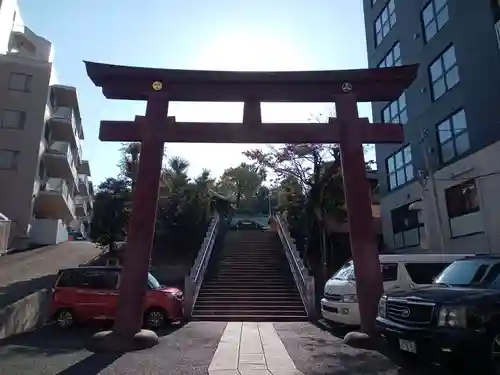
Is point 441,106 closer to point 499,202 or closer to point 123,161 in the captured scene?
point 499,202

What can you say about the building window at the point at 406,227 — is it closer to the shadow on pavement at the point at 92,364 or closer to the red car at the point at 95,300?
the red car at the point at 95,300

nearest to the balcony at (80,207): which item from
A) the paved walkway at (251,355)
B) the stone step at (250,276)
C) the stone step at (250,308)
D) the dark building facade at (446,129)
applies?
the stone step at (250,276)

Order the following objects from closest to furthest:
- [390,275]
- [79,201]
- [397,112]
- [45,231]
A: 1. [390,275]
2. [397,112]
3. [45,231]
4. [79,201]

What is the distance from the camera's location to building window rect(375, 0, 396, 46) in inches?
896

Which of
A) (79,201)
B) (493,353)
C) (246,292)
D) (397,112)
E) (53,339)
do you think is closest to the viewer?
(493,353)

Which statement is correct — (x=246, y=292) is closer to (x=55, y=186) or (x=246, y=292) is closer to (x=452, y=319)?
(x=452, y=319)

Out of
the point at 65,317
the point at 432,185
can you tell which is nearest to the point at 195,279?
the point at 65,317

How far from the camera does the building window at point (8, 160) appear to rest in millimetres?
26094

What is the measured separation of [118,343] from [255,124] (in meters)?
5.40

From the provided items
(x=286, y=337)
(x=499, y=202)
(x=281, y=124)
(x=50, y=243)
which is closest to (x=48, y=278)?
(x=50, y=243)

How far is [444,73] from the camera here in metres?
17.7

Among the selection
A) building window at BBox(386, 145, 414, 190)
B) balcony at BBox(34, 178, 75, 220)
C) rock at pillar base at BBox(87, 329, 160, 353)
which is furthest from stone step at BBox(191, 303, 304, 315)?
balcony at BBox(34, 178, 75, 220)

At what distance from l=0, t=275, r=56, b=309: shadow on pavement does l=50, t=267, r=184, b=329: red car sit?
3.10 meters

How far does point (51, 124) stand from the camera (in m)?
30.0
